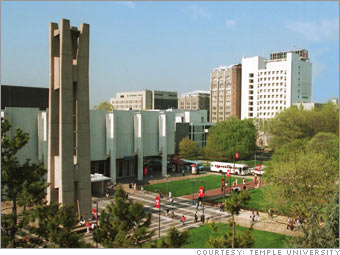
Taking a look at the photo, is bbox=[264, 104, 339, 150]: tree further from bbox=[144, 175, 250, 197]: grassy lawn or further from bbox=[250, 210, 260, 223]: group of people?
bbox=[250, 210, 260, 223]: group of people

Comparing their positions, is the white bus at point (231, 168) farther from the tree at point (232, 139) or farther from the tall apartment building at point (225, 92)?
the tall apartment building at point (225, 92)

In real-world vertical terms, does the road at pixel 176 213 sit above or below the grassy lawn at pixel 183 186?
below

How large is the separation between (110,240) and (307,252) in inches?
330

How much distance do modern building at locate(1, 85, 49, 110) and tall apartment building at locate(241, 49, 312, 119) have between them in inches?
2409

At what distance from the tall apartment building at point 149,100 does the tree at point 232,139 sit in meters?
80.0

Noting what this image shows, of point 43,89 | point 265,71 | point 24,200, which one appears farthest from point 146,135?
point 265,71

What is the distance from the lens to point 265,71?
104625mm

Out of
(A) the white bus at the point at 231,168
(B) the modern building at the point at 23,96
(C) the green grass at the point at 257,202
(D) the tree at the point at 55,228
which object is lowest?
(C) the green grass at the point at 257,202

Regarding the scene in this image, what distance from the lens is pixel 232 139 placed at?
220 ft

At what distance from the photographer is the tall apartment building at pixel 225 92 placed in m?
110

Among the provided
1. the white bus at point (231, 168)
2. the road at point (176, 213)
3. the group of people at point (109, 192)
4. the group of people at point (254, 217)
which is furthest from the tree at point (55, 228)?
the white bus at point (231, 168)

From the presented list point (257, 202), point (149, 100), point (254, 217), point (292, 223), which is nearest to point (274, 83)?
point (149, 100)

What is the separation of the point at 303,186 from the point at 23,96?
44.7 meters

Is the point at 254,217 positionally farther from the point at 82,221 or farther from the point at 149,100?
the point at 149,100
